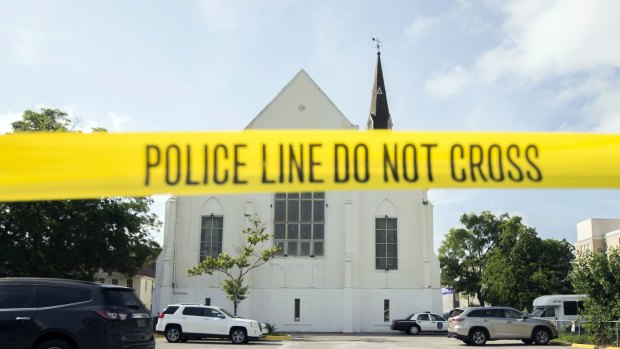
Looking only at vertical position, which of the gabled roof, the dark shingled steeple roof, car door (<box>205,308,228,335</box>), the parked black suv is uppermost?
the dark shingled steeple roof

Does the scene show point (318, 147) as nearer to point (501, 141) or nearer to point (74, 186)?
point (501, 141)

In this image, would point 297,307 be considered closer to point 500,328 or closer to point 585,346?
point 500,328

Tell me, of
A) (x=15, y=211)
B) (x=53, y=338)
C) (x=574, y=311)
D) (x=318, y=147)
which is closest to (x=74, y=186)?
(x=318, y=147)

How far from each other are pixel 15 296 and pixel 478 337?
735 inches

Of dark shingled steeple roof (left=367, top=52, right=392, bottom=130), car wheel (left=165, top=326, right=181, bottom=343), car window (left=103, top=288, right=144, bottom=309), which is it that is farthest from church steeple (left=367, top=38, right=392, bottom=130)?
car window (left=103, top=288, right=144, bottom=309)

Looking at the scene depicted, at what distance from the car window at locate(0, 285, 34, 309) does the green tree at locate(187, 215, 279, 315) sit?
78.5 feet

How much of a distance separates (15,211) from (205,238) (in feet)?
40.9

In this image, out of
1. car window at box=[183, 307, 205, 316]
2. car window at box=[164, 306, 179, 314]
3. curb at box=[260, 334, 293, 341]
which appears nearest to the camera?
car window at box=[183, 307, 205, 316]

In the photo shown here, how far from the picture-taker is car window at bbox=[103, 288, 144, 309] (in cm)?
1123

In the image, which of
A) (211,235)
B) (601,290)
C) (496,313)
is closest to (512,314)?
(496,313)

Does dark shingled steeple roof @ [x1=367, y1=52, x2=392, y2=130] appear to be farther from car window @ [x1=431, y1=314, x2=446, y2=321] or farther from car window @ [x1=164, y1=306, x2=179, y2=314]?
car window @ [x1=164, y1=306, x2=179, y2=314]

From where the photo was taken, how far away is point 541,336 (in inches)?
958

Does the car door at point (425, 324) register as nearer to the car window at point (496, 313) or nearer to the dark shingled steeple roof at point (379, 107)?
the car window at point (496, 313)

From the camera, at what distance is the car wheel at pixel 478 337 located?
79.6 feet
